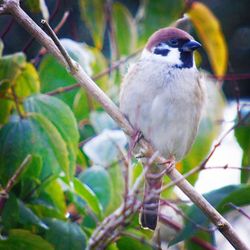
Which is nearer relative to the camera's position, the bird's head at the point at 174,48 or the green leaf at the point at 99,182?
the green leaf at the point at 99,182

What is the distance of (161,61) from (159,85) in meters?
0.11

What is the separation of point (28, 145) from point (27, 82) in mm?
236

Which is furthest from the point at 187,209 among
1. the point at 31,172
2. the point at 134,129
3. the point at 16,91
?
the point at 16,91

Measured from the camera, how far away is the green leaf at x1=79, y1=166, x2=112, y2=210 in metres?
2.05

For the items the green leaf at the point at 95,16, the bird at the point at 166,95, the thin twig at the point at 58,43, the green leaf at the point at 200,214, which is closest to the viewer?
the thin twig at the point at 58,43

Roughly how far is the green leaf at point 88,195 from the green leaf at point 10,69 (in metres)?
0.31

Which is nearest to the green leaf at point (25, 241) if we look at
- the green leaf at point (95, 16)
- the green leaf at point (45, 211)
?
the green leaf at point (45, 211)

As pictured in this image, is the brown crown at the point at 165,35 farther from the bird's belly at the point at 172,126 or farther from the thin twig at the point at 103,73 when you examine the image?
the bird's belly at the point at 172,126

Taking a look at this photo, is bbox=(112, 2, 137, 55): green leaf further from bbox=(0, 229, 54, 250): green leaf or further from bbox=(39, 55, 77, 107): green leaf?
bbox=(0, 229, 54, 250): green leaf

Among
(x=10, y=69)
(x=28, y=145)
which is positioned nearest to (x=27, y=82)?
(x=10, y=69)

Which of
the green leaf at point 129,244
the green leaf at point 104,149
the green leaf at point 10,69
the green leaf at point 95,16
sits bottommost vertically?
the green leaf at point 129,244

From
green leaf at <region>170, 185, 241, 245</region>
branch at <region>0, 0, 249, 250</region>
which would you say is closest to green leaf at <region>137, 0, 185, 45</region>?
branch at <region>0, 0, 249, 250</region>

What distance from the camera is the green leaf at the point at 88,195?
1.99 m

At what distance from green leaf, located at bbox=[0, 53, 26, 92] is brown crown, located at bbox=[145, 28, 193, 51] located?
0.49 m
